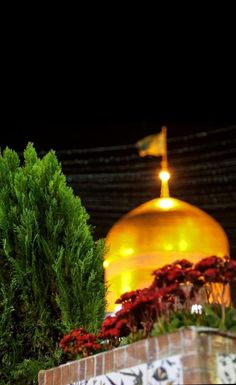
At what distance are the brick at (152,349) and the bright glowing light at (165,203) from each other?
462 inches

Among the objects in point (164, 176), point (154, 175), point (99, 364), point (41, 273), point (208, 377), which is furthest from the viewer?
point (154, 175)

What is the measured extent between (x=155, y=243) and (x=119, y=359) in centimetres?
1057

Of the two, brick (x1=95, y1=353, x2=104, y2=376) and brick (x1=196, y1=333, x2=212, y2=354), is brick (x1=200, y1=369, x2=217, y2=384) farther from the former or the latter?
brick (x1=95, y1=353, x2=104, y2=376)

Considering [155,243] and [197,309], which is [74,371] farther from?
[155,243]

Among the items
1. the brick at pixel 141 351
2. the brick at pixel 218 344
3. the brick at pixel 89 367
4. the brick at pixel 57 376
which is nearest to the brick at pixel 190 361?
the brick at pixel 218 344

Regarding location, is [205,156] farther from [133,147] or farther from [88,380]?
[88,380]

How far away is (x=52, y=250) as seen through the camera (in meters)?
6.32

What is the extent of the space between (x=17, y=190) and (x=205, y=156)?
35.4 ft

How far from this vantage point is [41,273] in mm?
6266

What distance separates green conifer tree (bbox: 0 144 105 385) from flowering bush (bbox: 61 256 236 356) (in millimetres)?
1258

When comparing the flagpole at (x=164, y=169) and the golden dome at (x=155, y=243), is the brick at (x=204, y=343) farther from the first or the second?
the flagpole at (x=164, y=169)

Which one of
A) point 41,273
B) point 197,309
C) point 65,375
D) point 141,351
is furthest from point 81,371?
point 41,273

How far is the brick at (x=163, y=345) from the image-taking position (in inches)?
161

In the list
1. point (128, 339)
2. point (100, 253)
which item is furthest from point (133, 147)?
point (128, 339)
